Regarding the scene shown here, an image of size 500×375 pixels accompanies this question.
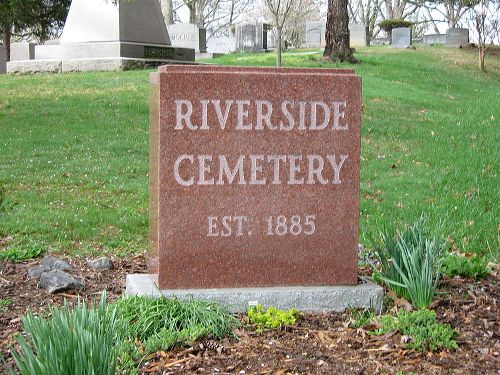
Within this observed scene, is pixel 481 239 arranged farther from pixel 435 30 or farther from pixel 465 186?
pixel 435 30

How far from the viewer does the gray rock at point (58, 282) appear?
5.05 meters

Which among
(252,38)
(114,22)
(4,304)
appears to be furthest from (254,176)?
(252,38)

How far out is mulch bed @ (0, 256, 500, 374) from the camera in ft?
11.8

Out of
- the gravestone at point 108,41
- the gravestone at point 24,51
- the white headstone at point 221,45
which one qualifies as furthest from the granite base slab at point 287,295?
the white headstone at point 221,45

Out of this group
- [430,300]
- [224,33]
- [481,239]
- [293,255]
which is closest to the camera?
[430,300]

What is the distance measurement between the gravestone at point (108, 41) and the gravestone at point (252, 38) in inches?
576

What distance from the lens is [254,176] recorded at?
455cm

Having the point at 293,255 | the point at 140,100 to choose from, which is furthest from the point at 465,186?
Result: the point at 140,100

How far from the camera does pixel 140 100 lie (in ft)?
48.8

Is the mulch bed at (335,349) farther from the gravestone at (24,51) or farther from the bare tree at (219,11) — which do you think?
the bare tree at (219,11)

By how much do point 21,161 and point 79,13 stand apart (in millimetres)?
11292

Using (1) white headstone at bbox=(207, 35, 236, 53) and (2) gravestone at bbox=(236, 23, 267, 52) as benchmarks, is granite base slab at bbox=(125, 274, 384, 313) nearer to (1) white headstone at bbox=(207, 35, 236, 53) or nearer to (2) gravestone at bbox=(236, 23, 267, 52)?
(2) gravestone at bbox=(236, 23, 267, 52)

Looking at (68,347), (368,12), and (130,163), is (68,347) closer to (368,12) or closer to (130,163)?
(130,163)

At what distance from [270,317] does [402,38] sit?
31.5 metres
